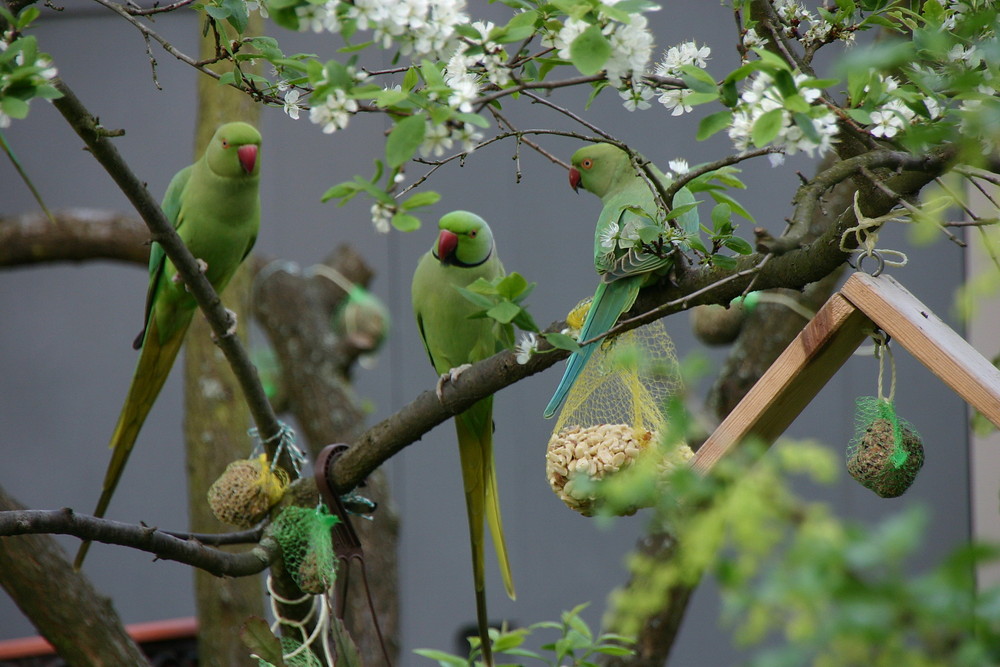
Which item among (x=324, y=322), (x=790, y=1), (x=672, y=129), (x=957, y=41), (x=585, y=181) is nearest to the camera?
(x=957, y=41)

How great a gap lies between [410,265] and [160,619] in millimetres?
1723

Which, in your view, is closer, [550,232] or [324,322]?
[324,322]

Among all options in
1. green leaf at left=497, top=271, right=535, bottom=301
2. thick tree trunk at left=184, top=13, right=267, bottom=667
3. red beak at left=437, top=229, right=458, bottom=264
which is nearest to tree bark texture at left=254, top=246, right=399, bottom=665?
thick tree trunk at left=184, top=13, right=267, bottom=667

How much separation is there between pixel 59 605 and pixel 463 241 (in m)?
0.93

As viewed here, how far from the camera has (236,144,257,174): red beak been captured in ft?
5.63

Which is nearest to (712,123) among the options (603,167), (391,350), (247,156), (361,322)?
(603,167)

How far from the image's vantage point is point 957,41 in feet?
Answer: 3.03

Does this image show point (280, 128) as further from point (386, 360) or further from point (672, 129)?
point (672, 129)

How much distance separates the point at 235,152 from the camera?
1.73 m

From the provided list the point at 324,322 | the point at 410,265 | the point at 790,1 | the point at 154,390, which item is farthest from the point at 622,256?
the point at 410,265

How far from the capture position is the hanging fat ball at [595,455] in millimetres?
1144

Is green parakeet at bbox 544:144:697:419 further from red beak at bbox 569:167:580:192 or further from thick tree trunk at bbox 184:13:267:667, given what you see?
thick tree trunk at bbox 184:13:267:667

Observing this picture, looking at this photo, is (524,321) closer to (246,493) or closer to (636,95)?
(636,95)

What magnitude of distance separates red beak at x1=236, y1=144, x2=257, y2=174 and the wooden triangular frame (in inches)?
43.0
